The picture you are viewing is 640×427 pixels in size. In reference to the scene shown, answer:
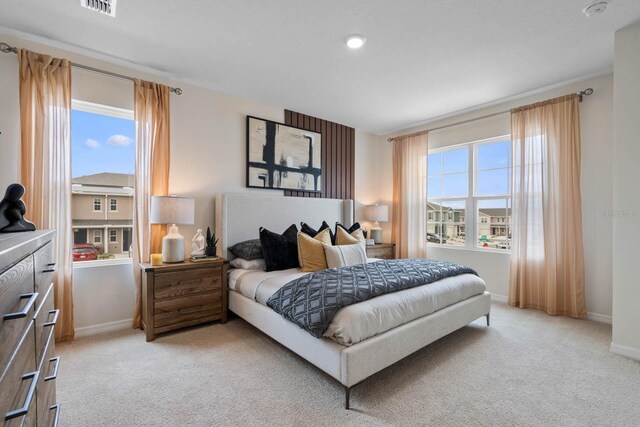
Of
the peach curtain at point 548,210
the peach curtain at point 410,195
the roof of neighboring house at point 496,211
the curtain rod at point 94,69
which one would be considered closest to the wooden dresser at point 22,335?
the curtain rod at point 94,69

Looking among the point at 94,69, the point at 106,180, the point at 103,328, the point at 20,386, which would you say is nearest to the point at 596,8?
the point at 20,386

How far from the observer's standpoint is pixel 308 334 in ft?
6.64

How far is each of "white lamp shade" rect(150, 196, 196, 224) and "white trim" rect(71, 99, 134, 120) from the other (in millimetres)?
980

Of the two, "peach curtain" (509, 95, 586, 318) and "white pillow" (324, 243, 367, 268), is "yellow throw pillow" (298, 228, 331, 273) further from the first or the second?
"peach curtain" (509, 95, 586, 318)

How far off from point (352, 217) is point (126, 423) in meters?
3.67

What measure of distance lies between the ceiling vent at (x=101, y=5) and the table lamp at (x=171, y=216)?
4.94 feet

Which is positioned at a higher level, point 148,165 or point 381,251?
point 148,165

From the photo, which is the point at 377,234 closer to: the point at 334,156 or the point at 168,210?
the point at 334,156

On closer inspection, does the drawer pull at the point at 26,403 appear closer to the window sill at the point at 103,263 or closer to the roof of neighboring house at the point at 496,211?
the window sill at the point at 103,263

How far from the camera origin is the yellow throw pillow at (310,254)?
10.0 feet

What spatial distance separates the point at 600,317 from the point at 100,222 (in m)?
5.38

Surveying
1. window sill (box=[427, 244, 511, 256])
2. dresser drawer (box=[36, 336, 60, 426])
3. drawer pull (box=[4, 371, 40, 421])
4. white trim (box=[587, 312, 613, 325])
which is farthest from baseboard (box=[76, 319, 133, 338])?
white trim (box=[587, 312, 613, 325])

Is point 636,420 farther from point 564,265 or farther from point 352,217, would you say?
point 352,217

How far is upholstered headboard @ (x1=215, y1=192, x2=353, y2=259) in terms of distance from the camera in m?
3.44
